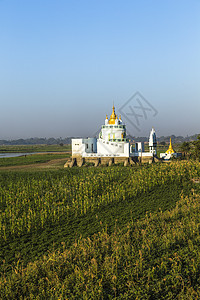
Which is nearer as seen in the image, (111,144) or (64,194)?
(64,194)

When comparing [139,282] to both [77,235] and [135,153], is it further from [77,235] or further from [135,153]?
[135,153]

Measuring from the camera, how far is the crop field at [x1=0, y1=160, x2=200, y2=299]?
28.6 ft

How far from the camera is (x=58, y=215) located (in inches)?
722

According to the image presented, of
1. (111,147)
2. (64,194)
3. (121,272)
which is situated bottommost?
(121,272)

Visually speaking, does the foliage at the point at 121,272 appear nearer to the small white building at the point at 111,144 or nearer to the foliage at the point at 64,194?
the foliage at the point at 64,194

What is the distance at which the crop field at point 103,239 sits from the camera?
8703 mm

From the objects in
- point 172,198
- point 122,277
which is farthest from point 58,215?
point 122,277

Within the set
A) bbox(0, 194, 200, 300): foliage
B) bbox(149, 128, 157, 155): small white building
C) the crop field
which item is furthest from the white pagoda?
bbox(0, 194, 200, 300): foliage

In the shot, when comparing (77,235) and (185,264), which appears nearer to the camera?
(185,264)

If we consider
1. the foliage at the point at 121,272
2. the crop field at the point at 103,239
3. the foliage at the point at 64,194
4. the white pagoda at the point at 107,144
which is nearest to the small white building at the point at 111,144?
the white pagoda at the point at 107,144

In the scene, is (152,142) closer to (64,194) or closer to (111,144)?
(111,144)

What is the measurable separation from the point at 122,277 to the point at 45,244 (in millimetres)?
6095

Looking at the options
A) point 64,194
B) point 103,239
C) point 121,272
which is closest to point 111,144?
point 64,194

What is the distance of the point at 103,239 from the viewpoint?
41.3 ft
